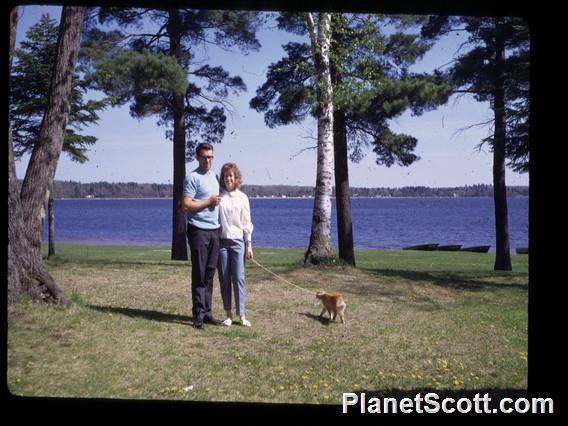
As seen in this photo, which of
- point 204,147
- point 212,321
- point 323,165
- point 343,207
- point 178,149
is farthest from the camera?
point 178,149

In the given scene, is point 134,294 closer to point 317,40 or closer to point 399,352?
point 399,352

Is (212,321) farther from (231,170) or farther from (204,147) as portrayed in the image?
(204,147)

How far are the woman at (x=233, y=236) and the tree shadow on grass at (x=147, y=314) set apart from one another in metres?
0.41

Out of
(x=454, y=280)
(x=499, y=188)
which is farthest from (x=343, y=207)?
(x=499, y=188)

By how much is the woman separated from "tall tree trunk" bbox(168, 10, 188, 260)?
258 inches

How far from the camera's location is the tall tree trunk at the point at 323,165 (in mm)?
8523

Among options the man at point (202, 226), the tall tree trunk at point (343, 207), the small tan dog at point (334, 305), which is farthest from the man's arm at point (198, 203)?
the tall tree trunk at point (343, 207)

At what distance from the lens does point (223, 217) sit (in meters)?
4.48

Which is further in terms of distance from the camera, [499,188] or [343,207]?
[499,188]

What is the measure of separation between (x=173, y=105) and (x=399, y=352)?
30.4 ft

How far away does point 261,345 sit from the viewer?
4281 millimetres

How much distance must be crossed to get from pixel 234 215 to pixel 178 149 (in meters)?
7.92

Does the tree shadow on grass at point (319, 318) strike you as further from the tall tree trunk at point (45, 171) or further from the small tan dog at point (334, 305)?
the tall tree trunk at point (45, 171)

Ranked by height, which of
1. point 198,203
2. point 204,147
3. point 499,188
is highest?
point 204,147
